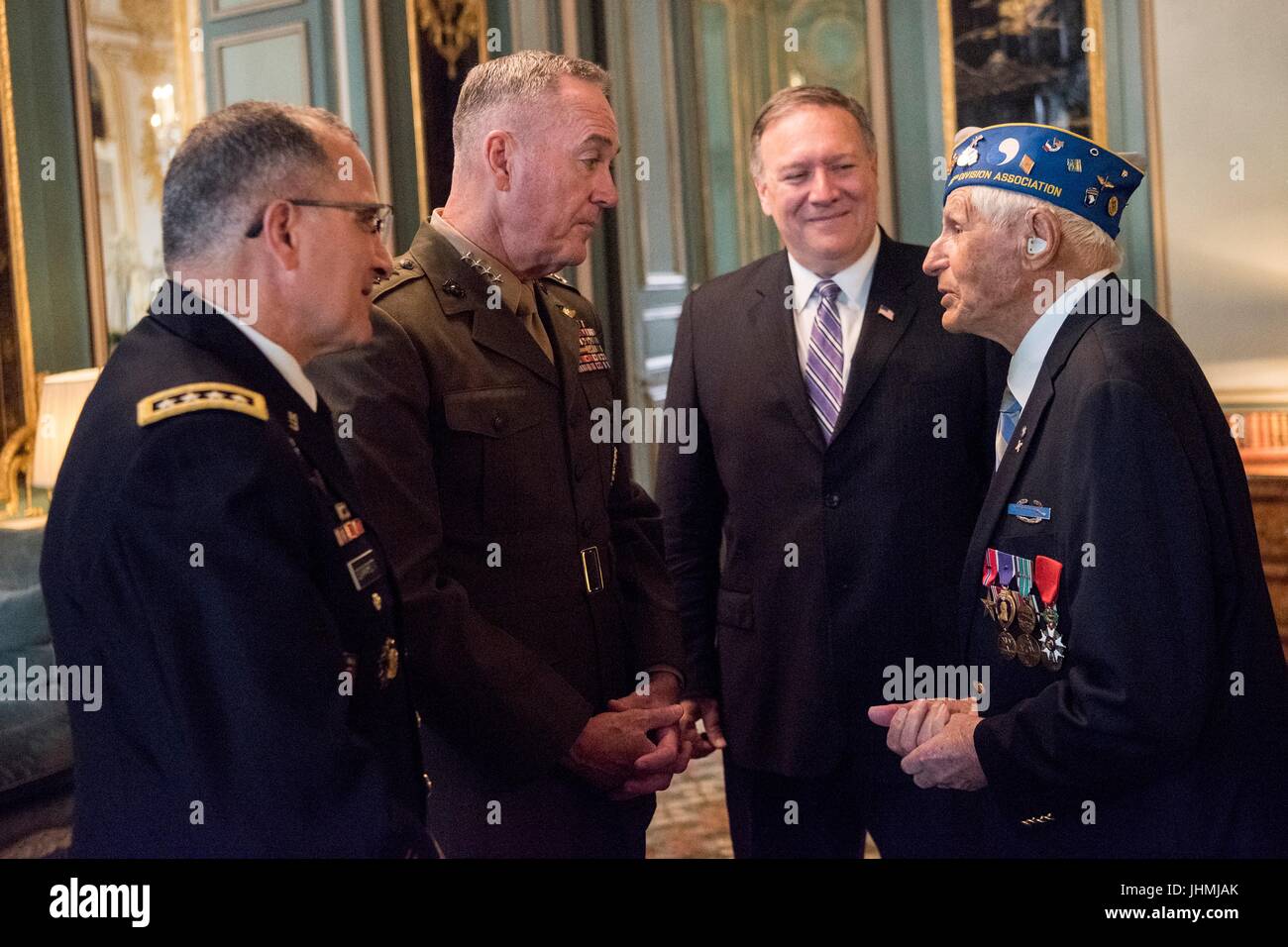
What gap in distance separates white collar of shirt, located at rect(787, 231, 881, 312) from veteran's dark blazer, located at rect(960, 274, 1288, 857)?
0.71 m

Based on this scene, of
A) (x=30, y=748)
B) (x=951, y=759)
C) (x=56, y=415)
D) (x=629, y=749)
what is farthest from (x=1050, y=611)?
(x=56, y=415)

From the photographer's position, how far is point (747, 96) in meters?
8.09

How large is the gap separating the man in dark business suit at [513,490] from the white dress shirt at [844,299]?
0.50 meters

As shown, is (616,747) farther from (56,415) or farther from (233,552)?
(56,415)

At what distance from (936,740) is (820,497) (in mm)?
584

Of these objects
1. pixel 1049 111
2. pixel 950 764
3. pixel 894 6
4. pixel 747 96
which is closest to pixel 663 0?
pixel 894 6

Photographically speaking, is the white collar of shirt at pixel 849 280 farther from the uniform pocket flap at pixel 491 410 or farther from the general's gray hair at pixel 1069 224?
the uniform pocket flap at pixel 491 410

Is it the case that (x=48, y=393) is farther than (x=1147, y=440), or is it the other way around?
(x=48, y=393)

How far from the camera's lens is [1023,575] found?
5.37 ft

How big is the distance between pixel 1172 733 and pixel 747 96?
710 cm

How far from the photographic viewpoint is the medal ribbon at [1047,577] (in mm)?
1580
